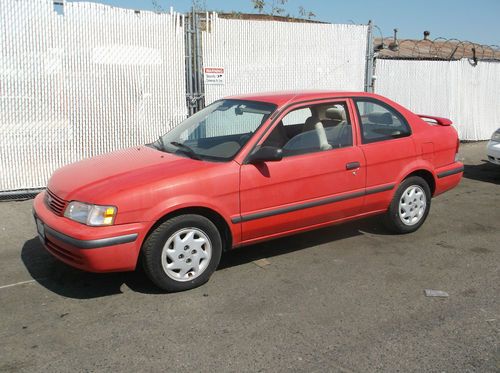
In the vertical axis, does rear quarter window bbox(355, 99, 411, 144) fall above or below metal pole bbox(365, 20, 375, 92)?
below

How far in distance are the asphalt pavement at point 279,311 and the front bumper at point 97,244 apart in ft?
1.15

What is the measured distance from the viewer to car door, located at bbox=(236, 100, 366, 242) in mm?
4379

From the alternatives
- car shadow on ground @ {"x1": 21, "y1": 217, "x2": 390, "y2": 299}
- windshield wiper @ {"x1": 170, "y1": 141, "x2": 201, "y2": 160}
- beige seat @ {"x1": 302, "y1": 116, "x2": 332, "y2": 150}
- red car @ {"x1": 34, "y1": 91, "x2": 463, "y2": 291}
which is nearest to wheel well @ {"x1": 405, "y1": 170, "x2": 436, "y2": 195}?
red car @ {"x1": 34, "y1": 91, "x2": 463, "y2": 291}

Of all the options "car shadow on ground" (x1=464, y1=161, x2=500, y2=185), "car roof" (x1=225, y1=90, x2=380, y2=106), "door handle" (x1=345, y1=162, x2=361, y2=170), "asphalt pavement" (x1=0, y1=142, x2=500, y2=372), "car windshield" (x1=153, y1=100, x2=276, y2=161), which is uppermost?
"car roof" (x1=225, y1=90, x2=380, y2=106)

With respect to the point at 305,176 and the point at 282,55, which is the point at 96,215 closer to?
the point at 305,176

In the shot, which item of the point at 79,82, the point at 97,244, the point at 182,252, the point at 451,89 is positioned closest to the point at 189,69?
the point at 79,82

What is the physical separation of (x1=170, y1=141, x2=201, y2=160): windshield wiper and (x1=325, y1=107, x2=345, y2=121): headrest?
1.38m

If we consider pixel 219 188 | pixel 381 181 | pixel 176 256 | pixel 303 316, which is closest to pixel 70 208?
pixel 176 256

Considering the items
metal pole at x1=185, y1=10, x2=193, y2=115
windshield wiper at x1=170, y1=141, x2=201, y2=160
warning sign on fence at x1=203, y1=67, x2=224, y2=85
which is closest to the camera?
windshield wiper at x1=170, y1=141, x2=201, y2=160

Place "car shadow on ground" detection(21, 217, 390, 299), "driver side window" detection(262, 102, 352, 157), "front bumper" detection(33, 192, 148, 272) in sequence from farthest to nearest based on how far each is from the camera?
"driver side window" detection(262, 102, 352, 157), "car shadow on ground" detection(21, 217, 390, 299), "front bumper" detection(33, 192, 148, 272)

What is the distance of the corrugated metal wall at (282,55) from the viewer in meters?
7.94

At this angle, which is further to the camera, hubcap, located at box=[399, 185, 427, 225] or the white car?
the white car

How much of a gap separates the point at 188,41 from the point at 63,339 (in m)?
5.33

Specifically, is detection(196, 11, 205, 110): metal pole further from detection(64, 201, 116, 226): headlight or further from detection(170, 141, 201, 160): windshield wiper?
detection(64, 201, 116, 226): headlight
